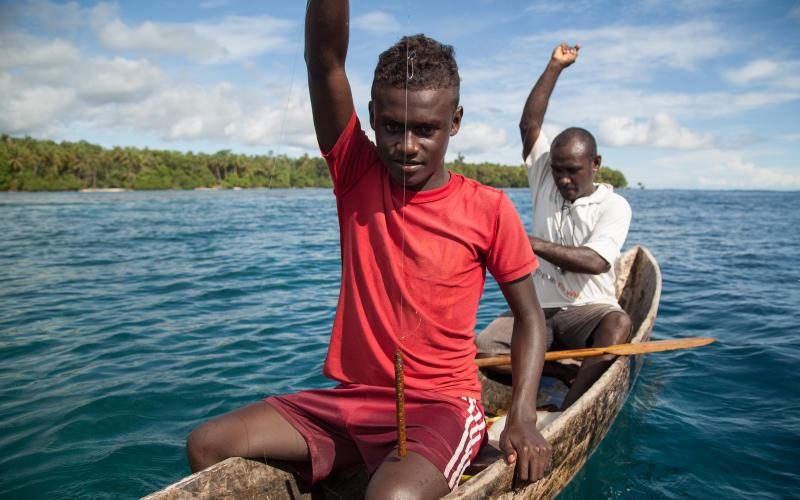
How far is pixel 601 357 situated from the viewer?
12.5 feet

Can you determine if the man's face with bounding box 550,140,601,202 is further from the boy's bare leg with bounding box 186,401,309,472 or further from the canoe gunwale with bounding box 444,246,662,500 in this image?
the boy's bare leg with bounding box 186,401,309,472

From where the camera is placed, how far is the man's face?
4055 millimetres

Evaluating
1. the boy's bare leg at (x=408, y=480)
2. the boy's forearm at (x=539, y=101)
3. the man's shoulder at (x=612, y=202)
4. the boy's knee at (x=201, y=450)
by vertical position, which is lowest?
the boy's knee at (x=201, y=450)

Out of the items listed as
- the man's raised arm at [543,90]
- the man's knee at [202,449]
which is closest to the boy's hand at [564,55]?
the man's raised arm at [543,90]

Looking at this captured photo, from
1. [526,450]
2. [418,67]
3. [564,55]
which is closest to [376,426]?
[526,450]

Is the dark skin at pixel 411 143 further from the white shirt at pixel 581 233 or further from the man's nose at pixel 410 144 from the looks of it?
the white shirt at pixel 581 233

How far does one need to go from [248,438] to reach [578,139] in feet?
10.3

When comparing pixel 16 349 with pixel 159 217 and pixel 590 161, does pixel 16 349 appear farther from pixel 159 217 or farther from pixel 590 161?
pixel 159 217

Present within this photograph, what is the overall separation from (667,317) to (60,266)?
11.7 m

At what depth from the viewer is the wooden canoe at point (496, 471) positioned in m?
2.11

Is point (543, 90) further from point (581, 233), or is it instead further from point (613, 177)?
point (613, 177)

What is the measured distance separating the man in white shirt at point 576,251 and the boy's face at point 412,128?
6.63ft

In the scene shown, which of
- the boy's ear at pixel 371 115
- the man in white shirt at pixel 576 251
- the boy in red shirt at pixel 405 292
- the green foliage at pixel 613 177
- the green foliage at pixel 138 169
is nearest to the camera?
the boy in red shirt at pixel 405 292

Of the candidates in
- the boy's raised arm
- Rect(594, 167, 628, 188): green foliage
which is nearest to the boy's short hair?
the boy's raised arm
